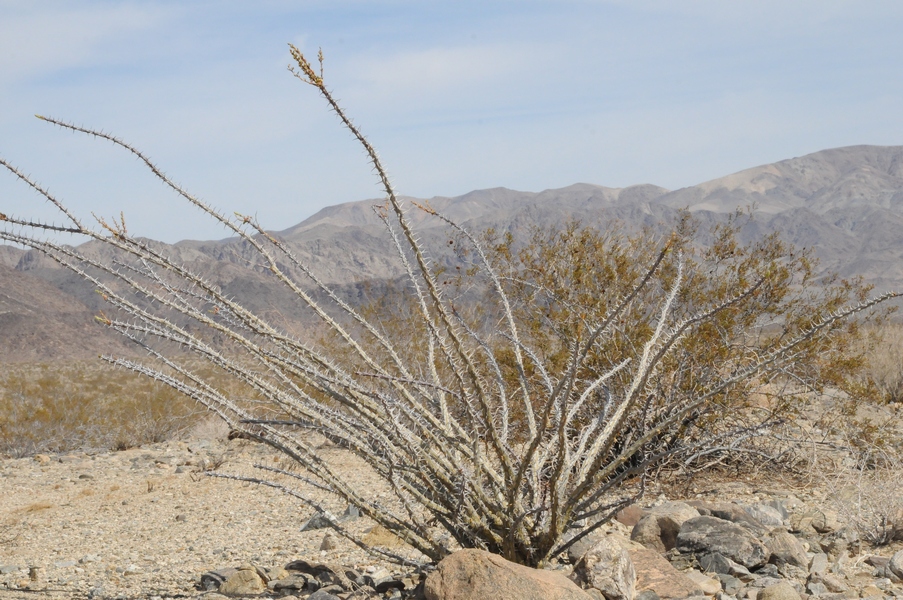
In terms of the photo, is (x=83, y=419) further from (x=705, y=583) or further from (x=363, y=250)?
(x=363, y=250)

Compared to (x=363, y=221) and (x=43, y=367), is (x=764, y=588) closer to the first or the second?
(x=43, y=367)

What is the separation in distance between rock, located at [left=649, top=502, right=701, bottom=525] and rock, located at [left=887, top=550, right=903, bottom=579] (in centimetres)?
104

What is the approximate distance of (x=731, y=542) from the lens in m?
4.33

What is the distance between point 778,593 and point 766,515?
1729 mm

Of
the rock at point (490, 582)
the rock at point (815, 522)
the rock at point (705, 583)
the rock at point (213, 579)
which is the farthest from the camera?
the rock at point (815, 522)

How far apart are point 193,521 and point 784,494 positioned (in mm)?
4740

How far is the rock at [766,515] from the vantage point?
5.21 m

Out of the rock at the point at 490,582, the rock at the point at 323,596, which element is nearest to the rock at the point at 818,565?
the rock at the point at 490,582

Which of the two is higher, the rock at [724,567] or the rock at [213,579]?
the rock at [213,579]

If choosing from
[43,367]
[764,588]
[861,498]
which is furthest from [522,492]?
[43,367]

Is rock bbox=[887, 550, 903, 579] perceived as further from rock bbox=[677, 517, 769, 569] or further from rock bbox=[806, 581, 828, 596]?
rock bbox=[677, 517, 769, 569]

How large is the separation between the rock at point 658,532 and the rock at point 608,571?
1.16 m

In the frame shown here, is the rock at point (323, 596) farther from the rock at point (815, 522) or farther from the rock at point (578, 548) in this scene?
the rock at point (815, 522)

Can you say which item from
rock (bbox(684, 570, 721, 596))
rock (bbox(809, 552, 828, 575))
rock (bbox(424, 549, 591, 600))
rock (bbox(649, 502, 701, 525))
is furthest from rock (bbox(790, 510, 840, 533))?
rock (bbox(424, 549, 591, 600))
